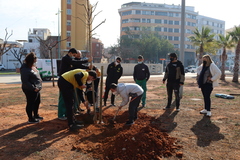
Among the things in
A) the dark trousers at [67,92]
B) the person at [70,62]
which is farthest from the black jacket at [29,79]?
the dark trousers at [67,92]

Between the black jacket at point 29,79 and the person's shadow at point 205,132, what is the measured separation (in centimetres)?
402

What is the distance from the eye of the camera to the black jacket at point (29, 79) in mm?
5613

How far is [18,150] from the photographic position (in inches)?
166

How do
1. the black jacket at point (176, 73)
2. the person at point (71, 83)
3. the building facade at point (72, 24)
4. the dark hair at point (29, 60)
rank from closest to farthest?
the person at point (71, 83) < the dark hair at point (29, 60) < the black jacket at point (176, 73) < the building facade at point (72, 24)

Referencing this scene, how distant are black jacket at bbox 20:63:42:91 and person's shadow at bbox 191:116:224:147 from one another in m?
4.02

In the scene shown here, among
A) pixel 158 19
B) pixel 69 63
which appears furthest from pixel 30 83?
pixel 158 19

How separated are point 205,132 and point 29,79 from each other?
4.45 m

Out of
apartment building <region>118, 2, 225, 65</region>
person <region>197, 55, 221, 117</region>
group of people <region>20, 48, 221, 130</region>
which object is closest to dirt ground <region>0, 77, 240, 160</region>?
group of people <region>20, 48, 221, 130</region>

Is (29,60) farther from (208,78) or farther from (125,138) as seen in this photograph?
(208,78)

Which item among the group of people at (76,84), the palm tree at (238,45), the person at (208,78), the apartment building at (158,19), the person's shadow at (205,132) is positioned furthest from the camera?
the apartment building at (158,19)

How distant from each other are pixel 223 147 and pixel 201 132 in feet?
3.06

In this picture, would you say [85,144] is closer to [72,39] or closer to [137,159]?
[137,159]

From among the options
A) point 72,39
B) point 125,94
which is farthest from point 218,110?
point 72,39

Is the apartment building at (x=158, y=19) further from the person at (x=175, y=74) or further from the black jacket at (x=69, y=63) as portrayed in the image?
the black jacket at (x=69, y=63)
